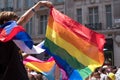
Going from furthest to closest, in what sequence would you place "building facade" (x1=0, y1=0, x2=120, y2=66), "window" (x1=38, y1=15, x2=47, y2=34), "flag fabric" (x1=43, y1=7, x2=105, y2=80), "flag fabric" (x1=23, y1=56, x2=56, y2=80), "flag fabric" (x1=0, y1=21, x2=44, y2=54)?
1. "window" (x1=38, y1=15, x2=47, y2=34)
2. "building facade" (x1=0, y1=0, x2=120, y2=66)
3. "flag fabric" (x1=23, y1=56, x2=56, y2=80)
4. "flag fabric" (x1=43, y1=7, x2=105, y2=80)
5. "flag fabric" (x1=0, y1=21, x2=44, y2=54)

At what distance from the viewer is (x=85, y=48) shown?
5.12 meters

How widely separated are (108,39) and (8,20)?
23.8 meters

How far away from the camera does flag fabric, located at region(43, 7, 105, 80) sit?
15.9 feet

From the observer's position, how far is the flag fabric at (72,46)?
4848 mm

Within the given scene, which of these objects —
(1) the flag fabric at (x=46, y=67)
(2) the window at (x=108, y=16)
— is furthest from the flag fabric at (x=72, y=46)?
(2) the window at (x=108, y=16)

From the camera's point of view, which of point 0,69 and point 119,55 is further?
point 119,55

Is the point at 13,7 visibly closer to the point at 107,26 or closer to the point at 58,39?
the point at 107,26

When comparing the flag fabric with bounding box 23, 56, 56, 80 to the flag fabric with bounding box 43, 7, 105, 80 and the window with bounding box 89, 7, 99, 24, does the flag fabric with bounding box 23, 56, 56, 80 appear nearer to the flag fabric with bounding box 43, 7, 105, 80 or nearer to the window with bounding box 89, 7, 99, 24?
the flag fabric with bounding box 43, 7, 105, 80

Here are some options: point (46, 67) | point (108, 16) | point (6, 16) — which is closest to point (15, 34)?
point (6, 16)

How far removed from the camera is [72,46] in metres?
5.03

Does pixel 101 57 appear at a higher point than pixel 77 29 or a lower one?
lower

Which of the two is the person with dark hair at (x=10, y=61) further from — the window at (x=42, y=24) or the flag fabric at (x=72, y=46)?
the window at (x=42, y=24)

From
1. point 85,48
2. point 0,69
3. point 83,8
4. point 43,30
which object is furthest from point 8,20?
point 43,30

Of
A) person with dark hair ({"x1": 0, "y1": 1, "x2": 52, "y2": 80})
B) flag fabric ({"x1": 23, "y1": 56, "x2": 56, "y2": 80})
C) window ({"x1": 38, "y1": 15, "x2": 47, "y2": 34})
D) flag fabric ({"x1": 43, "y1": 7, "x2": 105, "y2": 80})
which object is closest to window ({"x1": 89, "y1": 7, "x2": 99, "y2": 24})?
window ({"x1": 38, "y1": 15, "x2": 47, "y2": 34})
